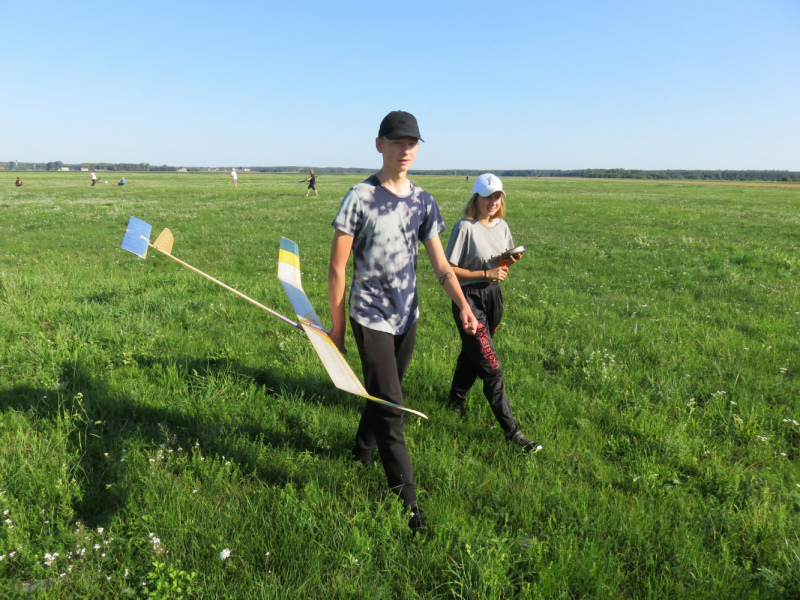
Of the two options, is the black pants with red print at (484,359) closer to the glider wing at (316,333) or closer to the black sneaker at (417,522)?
the glider wing at (316,333)

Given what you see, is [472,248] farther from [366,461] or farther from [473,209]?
[366,461]

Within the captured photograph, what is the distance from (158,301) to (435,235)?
5.79 metres

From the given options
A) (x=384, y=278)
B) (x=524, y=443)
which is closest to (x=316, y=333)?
(x=384, y=278)

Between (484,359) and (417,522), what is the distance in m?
1.50

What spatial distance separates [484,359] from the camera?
3.94 meters

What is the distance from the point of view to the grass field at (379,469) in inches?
103

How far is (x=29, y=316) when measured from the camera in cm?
633

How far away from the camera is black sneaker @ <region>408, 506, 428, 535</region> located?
2.90 meters

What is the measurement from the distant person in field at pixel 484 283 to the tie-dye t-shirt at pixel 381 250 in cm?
105

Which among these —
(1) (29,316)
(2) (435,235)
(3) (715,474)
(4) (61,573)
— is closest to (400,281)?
(2) (435,235)

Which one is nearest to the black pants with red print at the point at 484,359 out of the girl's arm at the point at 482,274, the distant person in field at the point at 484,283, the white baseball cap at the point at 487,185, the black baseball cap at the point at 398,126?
the distant person in field at the point at 484,283

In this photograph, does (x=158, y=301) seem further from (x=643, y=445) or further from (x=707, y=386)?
(x=707, y=386)

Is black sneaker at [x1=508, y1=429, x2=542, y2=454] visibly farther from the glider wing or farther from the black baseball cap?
the black baseball cap

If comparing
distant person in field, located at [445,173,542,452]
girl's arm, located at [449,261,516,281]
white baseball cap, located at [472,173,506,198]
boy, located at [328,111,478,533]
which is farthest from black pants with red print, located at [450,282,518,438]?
boy, located at [328,111,478,533]
